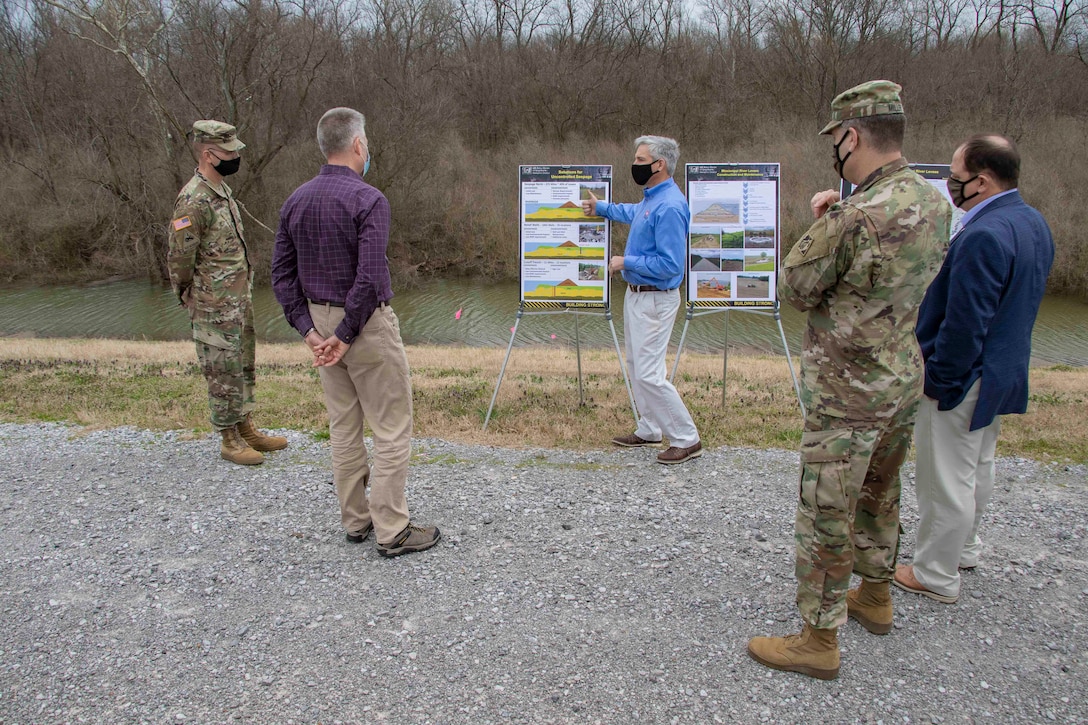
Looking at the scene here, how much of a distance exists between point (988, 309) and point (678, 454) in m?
2.59

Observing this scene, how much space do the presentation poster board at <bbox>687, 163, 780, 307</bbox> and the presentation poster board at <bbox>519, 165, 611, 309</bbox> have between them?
3.03 ft

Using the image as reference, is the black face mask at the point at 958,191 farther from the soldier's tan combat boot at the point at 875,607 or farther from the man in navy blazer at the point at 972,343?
the soldier's tan combat boot at the point at 875,607

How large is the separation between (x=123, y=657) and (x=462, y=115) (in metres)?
37.6

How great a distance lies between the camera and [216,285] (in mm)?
5352

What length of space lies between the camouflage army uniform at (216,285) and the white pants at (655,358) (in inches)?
115

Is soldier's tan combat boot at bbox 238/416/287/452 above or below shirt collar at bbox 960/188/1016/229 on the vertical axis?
below

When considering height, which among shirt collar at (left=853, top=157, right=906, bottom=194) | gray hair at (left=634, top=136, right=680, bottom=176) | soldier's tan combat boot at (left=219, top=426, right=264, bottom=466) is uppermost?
gray hair at (left=634, top=136, right=680, bottom=176)

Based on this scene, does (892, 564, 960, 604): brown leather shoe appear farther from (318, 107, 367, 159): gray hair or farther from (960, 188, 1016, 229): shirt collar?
(318, 107, 367, 159): gray hair

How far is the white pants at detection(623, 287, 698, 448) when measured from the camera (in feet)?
17.5

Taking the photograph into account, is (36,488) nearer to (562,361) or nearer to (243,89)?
(562,361)

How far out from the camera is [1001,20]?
38312mm

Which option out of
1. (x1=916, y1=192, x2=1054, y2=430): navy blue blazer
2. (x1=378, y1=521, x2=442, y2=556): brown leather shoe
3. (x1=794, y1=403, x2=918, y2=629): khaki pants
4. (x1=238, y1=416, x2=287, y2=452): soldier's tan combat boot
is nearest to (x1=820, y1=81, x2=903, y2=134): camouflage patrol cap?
(x1=916, y1=192, x2=1054, y2=430): navy blue blazer

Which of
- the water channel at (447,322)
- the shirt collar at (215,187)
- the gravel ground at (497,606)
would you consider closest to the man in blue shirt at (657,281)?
the gravel ground at (497,606)

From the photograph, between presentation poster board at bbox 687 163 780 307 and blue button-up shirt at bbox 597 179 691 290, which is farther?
presentation poster board at bbox 687 163 780 307
